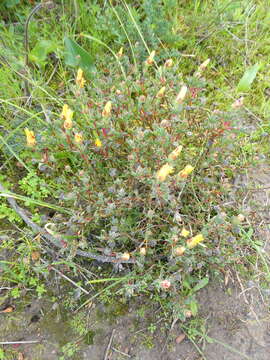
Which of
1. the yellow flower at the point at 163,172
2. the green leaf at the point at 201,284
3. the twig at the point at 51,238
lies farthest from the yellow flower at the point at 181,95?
the green leaf at the point at 201,284

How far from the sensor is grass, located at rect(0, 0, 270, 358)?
5.24ft

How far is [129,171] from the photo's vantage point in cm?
174

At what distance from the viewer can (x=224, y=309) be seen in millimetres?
1754

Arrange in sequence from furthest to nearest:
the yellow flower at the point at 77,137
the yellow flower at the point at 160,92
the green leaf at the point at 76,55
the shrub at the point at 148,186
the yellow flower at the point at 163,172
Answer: the green leaf at the point at 76,55
the yellow flower at the point at 160,92
the shrub at the point at 148,186
the yellow flower at the point at 77,137
the yellow flower at the point at 163,172

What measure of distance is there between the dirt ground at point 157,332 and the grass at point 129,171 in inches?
3.8

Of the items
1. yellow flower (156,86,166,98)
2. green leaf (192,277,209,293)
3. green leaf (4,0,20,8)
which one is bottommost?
green leaf (192,277,209,293)

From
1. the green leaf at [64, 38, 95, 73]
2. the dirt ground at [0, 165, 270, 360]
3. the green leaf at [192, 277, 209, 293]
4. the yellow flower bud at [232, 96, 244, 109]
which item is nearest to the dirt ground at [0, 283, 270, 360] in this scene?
the dirt ground at [0, 165, 270, 360]

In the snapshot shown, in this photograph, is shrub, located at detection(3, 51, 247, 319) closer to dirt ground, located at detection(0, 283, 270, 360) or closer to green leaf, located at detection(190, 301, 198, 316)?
green leaf, located at detection(190, 301, 198, 316)

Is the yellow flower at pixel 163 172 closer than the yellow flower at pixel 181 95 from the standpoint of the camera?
Yes

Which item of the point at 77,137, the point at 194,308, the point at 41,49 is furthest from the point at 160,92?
the point at 194,308

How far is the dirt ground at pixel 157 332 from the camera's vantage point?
64.2 inches

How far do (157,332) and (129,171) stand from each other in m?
0.85

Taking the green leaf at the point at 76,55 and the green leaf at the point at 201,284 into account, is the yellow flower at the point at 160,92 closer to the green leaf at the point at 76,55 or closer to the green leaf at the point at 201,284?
the green leaf at the point at 76,55

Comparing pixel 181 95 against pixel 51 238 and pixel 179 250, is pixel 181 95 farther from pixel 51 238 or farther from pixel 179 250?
pixel 51 238
